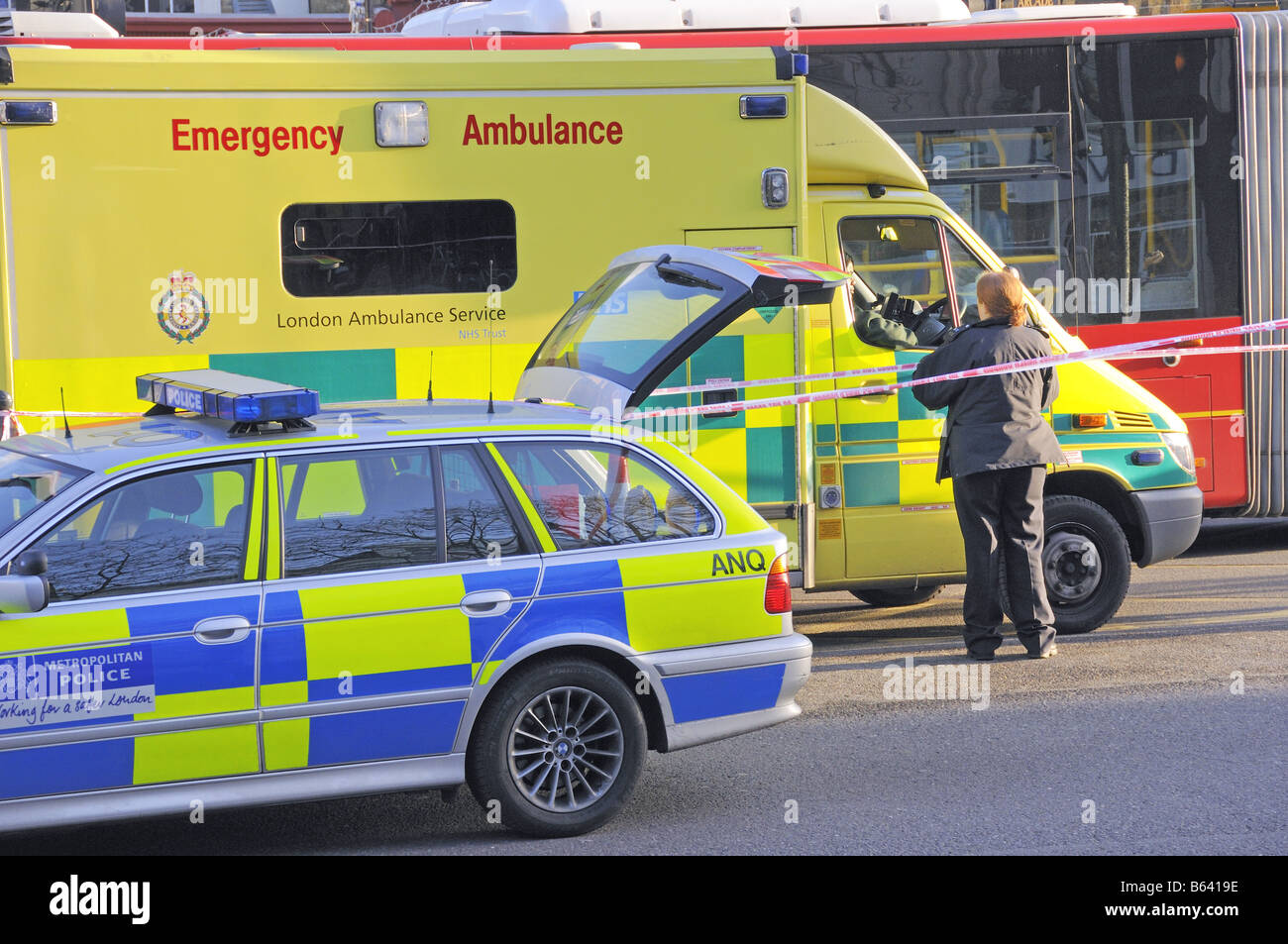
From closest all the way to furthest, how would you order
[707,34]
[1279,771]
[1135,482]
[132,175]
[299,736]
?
[299,736] → [1279,771] → [132,175] → [1135,482] → [707,34]

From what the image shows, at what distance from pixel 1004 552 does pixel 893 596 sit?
174 centimetres

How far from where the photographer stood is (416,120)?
7.72m

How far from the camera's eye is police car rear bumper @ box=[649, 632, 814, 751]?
218 inches

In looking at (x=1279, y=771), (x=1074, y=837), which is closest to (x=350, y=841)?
(x=1074, y=837)

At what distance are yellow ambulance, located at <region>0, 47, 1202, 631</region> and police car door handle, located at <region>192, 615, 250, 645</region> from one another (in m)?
2.62

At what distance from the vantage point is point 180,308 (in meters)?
7.51

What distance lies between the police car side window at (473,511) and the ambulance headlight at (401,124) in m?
2.80

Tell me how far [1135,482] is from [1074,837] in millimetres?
3489

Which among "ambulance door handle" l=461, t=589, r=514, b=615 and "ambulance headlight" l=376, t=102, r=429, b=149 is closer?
"ambulance door handle" l=461, t=589, r=514, b=615

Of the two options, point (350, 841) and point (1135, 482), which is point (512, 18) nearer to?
point (1135, 482)

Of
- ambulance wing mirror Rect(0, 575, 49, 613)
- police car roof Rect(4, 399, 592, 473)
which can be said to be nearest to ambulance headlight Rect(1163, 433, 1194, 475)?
police car roof Rect(4, 399, 592, 473)

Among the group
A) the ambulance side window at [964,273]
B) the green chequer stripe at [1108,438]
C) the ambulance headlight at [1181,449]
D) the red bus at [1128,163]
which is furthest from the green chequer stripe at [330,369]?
the ambulance headlight at [1181,449]

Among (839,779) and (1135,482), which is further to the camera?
(1135,482)

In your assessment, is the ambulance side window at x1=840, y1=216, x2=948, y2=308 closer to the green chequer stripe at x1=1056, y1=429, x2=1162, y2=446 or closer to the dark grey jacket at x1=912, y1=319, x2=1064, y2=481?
the dark grey jacket at x1=912, y1=319, x2=1064, y2=481
